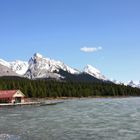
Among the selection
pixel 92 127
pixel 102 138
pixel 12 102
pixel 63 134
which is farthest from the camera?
pixel 12 102

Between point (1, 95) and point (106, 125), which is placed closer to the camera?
point (106, 125)

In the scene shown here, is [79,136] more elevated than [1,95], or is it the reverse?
[1,95]

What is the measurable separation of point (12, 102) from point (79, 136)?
354 ft

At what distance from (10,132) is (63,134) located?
7.98 meters

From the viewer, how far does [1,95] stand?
158 metres

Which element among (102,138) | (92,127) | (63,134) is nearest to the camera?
(102,138)

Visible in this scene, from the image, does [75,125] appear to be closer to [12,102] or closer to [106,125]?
[106,125]

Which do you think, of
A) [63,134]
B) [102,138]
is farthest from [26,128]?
[102,138]

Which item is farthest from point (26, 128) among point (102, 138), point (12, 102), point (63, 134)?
point (12, 102)

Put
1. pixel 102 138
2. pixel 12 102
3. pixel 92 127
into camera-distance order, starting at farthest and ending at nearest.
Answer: pixel 12 102, pixel 92 127, pixel 102 138

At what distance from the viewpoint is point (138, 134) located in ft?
170

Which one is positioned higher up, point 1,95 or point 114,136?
point 1,95

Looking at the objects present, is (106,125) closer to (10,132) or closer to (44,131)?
(44,131)

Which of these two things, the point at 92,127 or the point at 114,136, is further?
the point at 92,127
